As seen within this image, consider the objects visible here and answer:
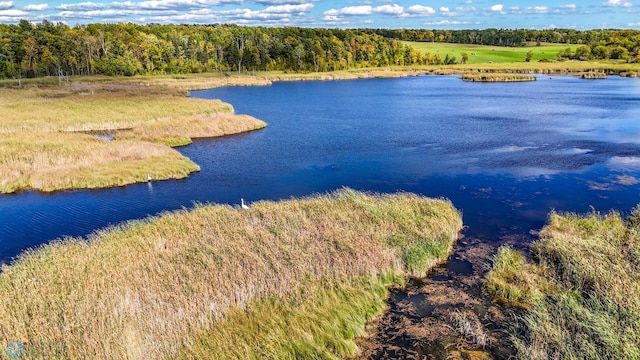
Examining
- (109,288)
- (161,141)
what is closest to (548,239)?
(109,288)

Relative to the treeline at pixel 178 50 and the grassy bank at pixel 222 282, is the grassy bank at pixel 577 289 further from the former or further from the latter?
the treeline at pixel 178 50

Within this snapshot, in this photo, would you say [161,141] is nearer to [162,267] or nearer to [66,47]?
[162,267]

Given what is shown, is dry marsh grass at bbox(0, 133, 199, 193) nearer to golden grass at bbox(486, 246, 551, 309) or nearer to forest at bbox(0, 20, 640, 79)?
golden grass at bbox(486, 246, 551, 309)

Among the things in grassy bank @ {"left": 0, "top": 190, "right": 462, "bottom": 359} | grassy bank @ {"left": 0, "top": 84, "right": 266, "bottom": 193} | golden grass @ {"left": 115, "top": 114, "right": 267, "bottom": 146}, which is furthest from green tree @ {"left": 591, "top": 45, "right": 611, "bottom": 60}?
grassy bank @ {"left": 0, "top": 190, "right": 462, "bottom": 359}

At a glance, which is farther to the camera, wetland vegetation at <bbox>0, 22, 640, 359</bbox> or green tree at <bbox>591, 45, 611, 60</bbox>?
green tree at <bbox>591, 45, 611, 60</bbox>

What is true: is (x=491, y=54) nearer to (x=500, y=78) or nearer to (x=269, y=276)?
(x=500, y=78)
